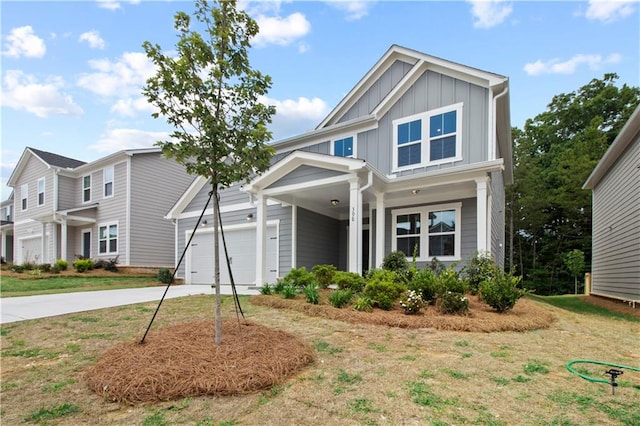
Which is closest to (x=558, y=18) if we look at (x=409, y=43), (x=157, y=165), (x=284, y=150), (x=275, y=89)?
Result: (x=409, y=43)

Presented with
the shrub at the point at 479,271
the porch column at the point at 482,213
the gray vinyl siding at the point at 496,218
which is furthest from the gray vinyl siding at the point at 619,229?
the shrub at the point at 479,271

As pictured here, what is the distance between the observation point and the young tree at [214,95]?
12.1 ft

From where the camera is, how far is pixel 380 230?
909 cm

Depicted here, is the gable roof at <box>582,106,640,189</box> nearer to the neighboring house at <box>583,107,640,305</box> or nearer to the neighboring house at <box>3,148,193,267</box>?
the neighboring house at <box>583,107,640,305</box>

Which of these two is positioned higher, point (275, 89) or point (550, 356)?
point (275, 89)

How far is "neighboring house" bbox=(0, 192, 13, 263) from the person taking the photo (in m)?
24.0

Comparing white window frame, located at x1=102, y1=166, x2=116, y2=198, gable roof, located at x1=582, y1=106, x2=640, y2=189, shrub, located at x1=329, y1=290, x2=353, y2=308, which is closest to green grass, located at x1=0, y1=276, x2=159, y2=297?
white window frame, located at x1=102, y1=166, x2=116, y2=198

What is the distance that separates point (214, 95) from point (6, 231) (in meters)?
29.7

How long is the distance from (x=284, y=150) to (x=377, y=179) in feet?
16.8

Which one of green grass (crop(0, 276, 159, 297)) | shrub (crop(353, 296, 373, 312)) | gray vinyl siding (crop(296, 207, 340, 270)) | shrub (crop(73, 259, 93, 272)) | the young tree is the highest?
the young tree

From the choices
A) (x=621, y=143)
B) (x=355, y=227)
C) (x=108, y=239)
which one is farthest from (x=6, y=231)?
(x=621, y=143)

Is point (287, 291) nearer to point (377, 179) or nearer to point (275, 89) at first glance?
point (377, 179)

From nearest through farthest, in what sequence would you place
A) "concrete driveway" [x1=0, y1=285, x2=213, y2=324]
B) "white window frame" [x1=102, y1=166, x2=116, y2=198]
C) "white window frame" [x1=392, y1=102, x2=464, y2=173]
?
"concrete driveway" [x1=0, y1=285, x2=213, y2=324] → "white window frame" [x1=392, y1=102, x2=464, y2=173] → "white window frame" [x1=102, y1=166, x2=116, y2=198]

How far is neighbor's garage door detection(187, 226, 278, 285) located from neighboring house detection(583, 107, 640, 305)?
10428 millimetres
